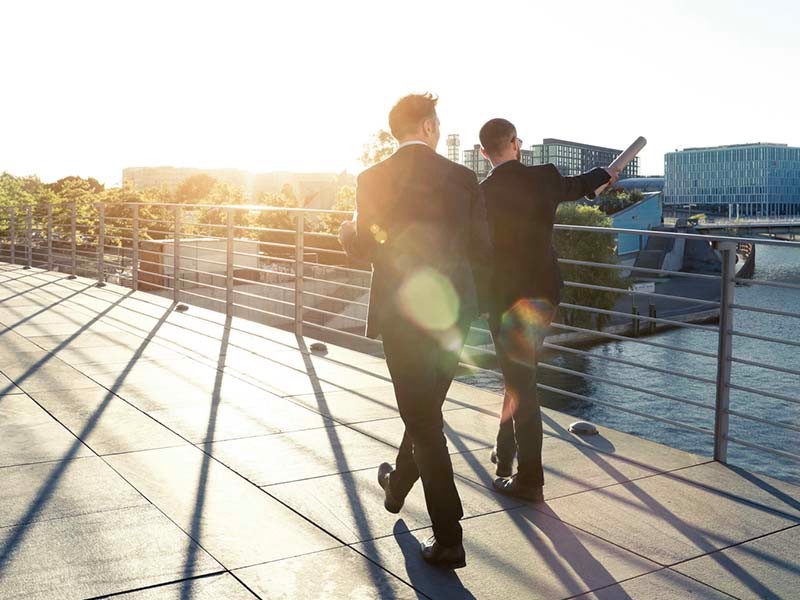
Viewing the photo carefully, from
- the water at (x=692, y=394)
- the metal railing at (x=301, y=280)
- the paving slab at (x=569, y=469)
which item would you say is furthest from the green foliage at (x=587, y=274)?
the paving slab at (x=569, y=469)

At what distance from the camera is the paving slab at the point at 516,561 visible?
302cm

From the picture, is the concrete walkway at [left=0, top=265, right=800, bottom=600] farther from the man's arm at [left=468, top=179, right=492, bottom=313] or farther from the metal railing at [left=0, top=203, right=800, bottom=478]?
the man's arm at [left=468, top=179, right=492, bottom=313]

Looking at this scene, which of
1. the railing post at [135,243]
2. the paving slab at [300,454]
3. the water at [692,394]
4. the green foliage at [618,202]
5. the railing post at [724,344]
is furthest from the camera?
the green foliage at [618,202]

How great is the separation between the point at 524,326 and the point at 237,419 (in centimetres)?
207

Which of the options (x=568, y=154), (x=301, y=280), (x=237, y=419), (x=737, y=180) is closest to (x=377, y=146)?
(x=301, y=280)

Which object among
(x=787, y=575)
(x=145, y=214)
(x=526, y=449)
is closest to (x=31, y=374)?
(x=526, y=449)

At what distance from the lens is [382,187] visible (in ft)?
10.3

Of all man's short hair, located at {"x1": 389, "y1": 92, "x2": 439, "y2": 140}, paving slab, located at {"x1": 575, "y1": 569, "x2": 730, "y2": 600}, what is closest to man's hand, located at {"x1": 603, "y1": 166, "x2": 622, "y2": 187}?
man's short hair, located at {"x1": 389, "y1": 92, "x2": 439, "y2": 140}

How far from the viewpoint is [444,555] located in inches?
124

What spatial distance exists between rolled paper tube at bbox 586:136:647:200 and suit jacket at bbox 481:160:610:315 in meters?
0.03

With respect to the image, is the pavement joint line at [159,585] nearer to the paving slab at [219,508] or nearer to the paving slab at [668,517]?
the paving slab at [219,508]

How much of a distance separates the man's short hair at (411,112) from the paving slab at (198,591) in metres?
1.59

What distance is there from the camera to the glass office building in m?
175

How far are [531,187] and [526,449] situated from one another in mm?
1076
